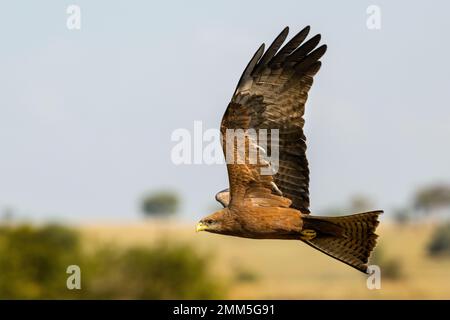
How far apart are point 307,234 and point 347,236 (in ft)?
1.82

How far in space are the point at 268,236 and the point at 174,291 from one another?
35.8 meters

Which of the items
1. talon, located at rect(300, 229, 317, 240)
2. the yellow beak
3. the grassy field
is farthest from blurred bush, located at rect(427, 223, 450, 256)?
the yellow beak

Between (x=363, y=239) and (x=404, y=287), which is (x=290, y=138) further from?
(x=404, y=287)

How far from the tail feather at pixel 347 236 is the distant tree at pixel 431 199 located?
84.4 meters

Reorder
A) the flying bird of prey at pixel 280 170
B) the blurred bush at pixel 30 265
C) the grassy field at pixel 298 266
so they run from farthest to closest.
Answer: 1. the grassy field at pixel 298 266
2. the blurred bush at pixel 30 265
3. the flying bird of prey at pixel 280 170

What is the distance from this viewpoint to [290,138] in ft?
53.2

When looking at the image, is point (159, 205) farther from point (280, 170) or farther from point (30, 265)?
point (280, 170)

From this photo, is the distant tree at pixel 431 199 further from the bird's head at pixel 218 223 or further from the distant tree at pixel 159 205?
the bird's head at pixel 218 223

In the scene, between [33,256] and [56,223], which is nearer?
[33,256]

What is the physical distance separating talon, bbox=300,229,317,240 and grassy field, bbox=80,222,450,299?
1467 inches

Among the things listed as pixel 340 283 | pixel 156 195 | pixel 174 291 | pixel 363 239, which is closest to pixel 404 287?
pixel 340 283

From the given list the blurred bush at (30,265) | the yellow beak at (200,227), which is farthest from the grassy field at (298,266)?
the yellow beak at (200,227)

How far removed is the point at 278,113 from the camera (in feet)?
52.9

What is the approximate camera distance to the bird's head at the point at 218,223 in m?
15.7
